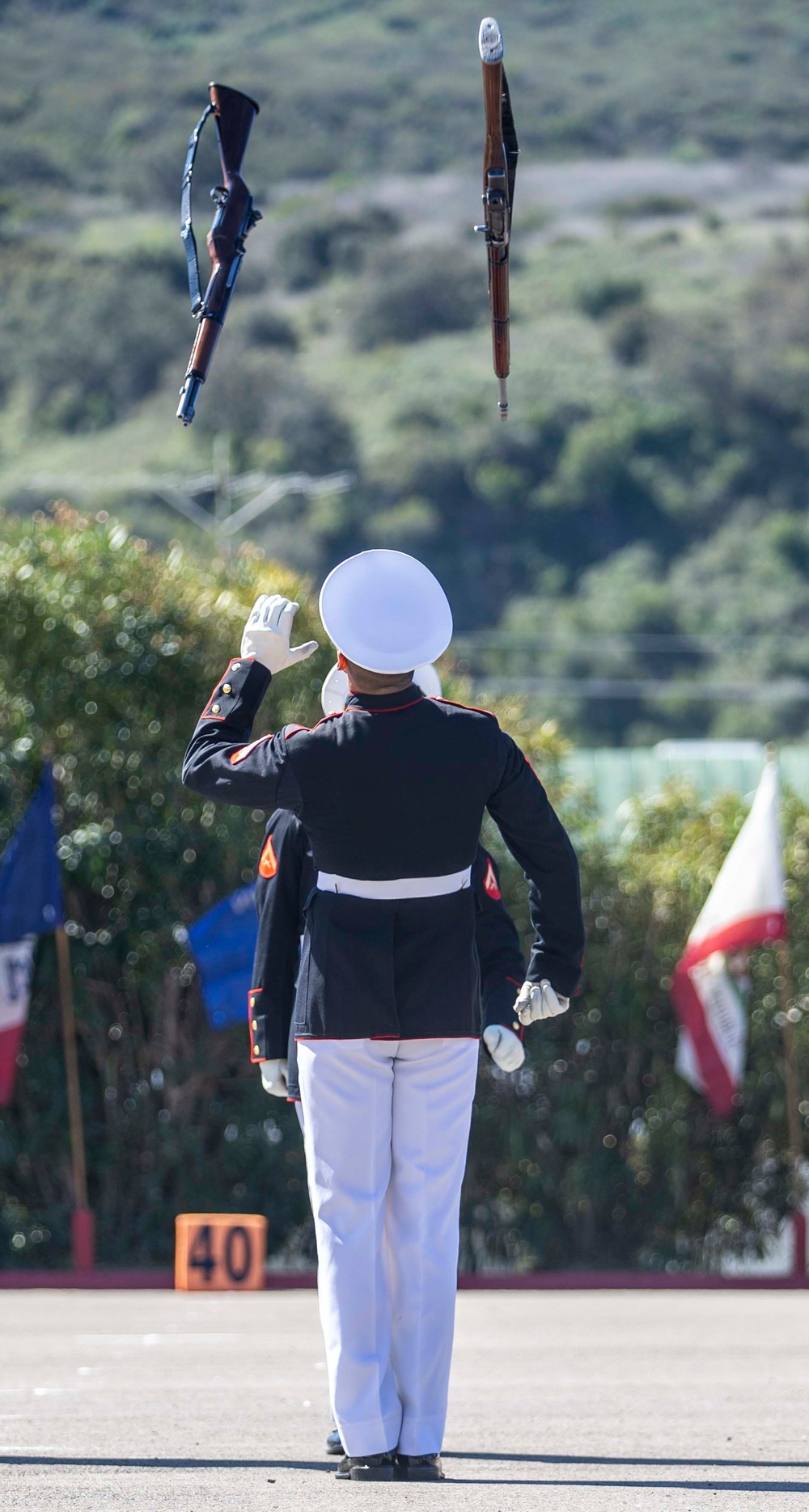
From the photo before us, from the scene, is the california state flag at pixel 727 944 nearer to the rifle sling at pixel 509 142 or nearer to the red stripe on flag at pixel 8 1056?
Result: the red stripe on flag at pixel 8 1056

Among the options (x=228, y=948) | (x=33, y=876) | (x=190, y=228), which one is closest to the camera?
(x=190, y=228)

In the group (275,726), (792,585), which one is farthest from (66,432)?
(275,726)

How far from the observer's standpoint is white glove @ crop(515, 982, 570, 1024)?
4895mm

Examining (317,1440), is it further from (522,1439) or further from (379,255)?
(379,255)

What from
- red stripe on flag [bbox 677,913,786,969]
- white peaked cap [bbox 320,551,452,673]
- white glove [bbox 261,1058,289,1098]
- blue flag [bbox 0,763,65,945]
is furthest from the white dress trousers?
red stripe on flag [bbox 677,913,786,969]

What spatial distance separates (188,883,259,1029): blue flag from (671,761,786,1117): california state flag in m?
2.65

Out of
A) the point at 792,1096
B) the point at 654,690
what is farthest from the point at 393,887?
the point at 654,690

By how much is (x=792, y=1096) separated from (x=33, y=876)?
459cm

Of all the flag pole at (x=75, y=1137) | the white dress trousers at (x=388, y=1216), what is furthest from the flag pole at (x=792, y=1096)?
the white dress trousers at (x=388, y=1216)

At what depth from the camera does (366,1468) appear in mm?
4457

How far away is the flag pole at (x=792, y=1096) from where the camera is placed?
1371 cm

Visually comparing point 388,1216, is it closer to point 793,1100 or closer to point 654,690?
point 793,1100

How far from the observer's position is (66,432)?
263 feet

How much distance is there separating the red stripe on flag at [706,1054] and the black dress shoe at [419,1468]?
30.1ft
